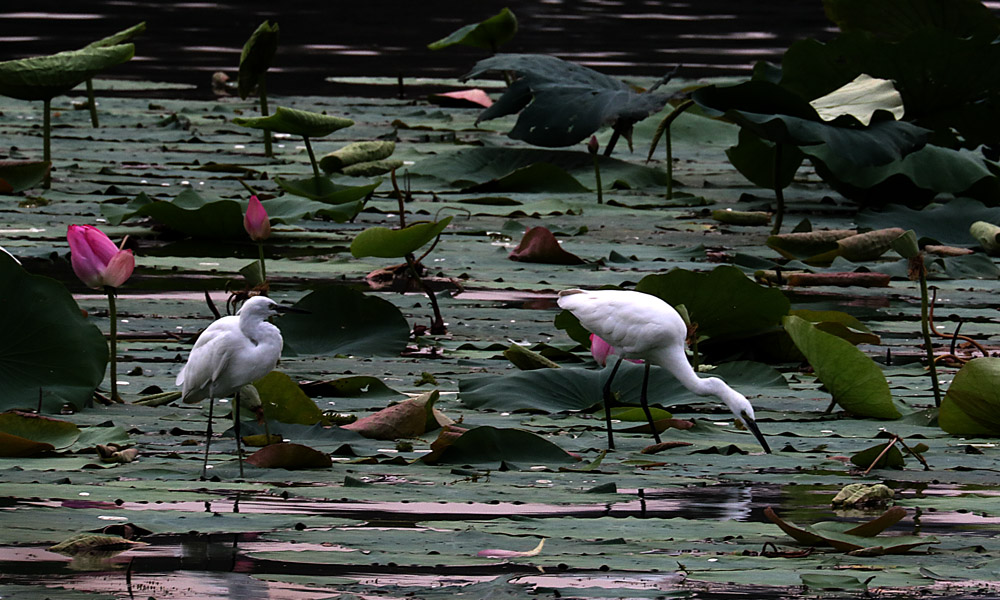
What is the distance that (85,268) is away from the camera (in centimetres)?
271

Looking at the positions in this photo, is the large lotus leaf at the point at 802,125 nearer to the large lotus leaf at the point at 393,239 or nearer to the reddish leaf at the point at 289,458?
the large lotus leaf at the point at 393,239

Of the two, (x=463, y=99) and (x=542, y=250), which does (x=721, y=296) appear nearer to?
(x=542, y=250)

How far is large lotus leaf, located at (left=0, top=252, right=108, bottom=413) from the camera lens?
2709mm

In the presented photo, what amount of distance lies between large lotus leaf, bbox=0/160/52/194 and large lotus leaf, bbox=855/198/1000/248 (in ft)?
9.16

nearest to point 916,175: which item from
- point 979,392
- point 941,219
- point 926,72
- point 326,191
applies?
point 941,219

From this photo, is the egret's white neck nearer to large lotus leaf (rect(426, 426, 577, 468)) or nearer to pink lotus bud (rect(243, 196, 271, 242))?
large lotus leaf (rect(426, 426, 577, 468))

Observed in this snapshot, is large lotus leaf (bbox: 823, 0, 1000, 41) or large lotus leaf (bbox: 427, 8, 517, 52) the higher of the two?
large lotus leaf (bbox: 823, 0, 1000, 41)

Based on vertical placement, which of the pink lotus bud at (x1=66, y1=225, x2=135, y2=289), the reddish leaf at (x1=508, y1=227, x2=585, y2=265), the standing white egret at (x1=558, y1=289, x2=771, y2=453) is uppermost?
the pink lotus bud at (x1=66, y1=225, x2=135, y2=289)

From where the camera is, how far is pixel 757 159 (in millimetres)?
5523

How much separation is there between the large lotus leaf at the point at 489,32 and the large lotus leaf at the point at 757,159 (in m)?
2.44

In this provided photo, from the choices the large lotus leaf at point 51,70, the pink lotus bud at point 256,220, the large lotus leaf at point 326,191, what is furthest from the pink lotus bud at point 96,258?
the large lotus leaf at point 51,70

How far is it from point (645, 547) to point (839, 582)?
0.28 metres

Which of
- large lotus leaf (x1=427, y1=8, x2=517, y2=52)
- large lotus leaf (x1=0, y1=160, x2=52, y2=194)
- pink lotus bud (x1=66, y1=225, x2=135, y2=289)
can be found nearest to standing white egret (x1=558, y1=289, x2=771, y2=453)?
pink lotus bud (x1=66, y1=225, x2=135, y2=289)

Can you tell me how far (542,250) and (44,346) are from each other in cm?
186
